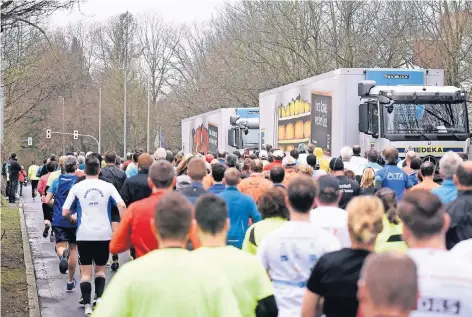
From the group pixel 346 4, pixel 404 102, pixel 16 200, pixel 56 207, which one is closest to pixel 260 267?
pixel 56 207

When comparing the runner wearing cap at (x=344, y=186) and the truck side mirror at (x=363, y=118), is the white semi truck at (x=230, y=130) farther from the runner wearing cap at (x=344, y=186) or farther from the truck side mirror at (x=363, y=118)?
the runner wearing cap at (x=344, y=186)

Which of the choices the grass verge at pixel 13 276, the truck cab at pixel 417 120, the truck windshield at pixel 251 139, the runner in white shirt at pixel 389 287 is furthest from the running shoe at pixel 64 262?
the truck windshield at pixel 251 139

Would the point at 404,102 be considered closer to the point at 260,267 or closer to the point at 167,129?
the point at 260,267

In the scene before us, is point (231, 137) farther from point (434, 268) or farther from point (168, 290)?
point (168, 290)

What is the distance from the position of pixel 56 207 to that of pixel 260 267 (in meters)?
7.97

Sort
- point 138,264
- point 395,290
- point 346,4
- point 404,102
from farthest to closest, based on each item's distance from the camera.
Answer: point 346,4, point 404,102, point 138,264, point 395,290

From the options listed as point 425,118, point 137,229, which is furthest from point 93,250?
point 425,118

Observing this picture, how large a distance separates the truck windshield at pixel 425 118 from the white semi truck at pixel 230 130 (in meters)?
14.4

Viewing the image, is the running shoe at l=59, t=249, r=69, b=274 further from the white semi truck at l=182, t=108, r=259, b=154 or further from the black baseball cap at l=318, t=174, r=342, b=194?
the white semi truck at l=182, t=108, r=259, b=154

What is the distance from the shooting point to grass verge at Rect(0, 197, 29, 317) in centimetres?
1168

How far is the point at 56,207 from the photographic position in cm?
1315

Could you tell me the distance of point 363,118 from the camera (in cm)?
2142

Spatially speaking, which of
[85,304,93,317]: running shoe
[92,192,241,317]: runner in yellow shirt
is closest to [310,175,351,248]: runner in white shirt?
[92,192,241,317]: runner in yellow shirt

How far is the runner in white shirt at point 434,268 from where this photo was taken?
15.6 feet
